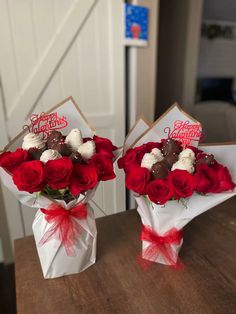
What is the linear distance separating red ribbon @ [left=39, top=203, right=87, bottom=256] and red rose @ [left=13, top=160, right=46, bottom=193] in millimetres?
91

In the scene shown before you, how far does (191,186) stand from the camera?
56 cm

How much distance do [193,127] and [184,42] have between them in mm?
2865

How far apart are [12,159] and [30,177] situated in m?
0.08

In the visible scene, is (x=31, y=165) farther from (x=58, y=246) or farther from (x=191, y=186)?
(x=191, y=186)

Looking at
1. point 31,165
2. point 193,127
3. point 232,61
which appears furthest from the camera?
point 232,61

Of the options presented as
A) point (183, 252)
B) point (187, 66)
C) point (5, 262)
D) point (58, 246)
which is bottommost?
point (5, 262)

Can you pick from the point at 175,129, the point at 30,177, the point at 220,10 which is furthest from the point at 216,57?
the point at 30,177

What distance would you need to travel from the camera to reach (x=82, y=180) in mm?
582

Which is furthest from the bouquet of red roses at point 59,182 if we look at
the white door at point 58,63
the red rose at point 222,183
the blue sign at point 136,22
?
the blue sign at point 136,22

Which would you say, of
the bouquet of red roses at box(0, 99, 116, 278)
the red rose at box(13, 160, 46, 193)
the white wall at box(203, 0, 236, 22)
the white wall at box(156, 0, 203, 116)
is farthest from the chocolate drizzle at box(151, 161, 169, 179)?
the white wall at box(203, 0, 236, 22)

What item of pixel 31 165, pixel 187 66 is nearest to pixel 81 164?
pixel 31 165

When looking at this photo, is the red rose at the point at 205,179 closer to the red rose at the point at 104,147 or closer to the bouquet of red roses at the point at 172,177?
the bouquet of red roses at the point at 172,177

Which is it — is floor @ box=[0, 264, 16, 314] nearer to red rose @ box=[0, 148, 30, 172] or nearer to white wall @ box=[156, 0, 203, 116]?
red rose @ box=[0, 148, 30, 172]

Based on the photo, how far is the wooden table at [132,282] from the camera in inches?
23.3
